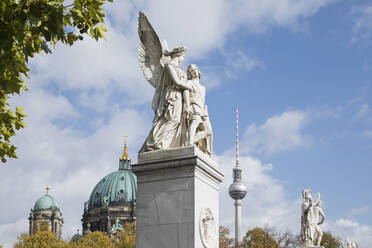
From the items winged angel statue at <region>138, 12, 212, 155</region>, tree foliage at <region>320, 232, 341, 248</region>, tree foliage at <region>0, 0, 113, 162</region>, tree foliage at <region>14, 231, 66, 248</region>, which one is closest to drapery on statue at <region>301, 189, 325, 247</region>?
Result: winged angel statue at <region>138, 12, 212, 155</region>

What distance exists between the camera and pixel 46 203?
154 metres

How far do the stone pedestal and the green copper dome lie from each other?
137 m

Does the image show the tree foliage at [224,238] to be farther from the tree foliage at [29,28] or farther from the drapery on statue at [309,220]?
the tree foliage at [29,28]

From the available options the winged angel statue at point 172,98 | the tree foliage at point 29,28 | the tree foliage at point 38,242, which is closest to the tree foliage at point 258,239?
the tree foliage at point 38,242

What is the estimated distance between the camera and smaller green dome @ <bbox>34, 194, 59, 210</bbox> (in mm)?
153750

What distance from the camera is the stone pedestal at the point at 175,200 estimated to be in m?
11.6

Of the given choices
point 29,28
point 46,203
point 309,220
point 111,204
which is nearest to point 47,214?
point 46,203

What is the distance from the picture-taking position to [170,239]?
11.6m

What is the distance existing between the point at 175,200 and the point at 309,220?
1910 centimetres

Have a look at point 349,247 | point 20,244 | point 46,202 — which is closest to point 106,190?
point 46,202

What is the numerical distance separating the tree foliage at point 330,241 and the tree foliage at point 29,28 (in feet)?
217

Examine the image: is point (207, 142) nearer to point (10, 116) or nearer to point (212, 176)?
point (212, 176)

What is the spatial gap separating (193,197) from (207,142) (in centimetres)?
183

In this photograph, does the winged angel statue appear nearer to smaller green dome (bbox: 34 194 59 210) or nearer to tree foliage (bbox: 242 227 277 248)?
tree foliage (bbox: 242 227 277 248)
